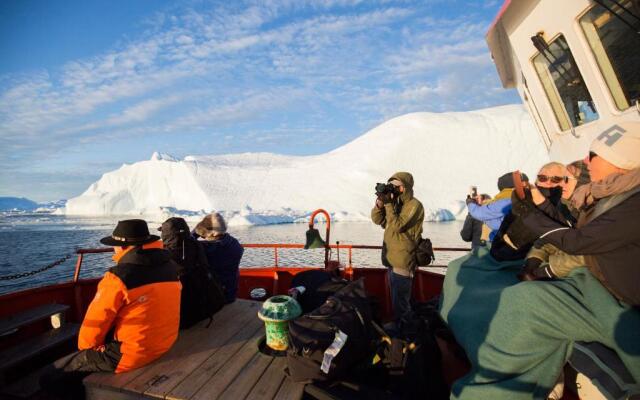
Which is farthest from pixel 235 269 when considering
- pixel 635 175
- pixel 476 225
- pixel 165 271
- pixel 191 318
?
pixel 476 225

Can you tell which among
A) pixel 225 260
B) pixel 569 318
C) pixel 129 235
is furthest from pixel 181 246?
pixel 569 318

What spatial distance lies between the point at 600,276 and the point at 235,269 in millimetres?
3067

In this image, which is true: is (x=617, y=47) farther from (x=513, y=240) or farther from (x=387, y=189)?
(x=387, y=189)

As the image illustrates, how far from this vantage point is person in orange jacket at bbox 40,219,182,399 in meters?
2.15

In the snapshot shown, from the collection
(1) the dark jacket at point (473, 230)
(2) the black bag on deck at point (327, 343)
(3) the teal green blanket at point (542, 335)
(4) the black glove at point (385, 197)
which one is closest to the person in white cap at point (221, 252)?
(2) the black bag on deck at point (327, 343)

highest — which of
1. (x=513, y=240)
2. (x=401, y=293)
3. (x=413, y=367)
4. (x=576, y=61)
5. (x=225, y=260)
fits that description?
(x=576, y=61)

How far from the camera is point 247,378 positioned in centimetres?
211

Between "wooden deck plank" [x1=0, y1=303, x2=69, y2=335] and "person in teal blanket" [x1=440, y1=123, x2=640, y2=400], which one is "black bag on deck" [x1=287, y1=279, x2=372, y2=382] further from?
"wooden deck plank" [x1=0, y1=303, x2=69, y2=335]

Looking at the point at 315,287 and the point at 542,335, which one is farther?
the point at 315,287

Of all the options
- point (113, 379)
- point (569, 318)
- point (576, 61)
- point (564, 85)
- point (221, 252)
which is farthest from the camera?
point (564, 85)

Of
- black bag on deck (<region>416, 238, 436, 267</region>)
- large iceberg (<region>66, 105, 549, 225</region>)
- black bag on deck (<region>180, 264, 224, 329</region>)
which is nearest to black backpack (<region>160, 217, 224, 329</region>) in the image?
black bag on deck (<region>180, 264, 224, 329</region>)

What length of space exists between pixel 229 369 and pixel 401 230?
2246mm

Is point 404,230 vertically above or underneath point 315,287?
above

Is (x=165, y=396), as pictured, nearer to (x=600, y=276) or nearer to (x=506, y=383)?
(x=506, y=383)
